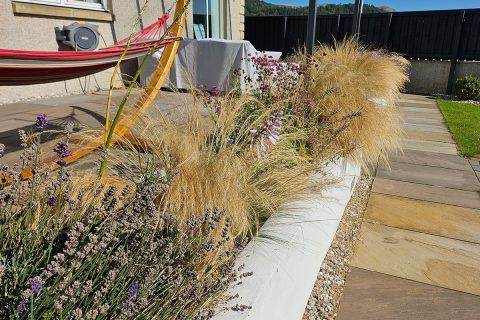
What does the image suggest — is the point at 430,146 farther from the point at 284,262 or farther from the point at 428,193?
the point at 284,262

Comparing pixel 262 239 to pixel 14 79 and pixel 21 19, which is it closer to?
pixel 14 79

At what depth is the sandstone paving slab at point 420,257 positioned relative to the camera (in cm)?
203

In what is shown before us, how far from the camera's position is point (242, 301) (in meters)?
1.20

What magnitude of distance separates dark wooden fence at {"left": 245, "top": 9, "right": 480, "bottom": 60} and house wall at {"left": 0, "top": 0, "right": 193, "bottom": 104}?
5.03 metres

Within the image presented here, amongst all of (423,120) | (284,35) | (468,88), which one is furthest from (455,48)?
(423,120)

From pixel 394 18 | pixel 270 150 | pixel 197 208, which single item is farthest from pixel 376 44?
pixel 197 208

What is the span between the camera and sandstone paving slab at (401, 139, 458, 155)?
4.58 metres

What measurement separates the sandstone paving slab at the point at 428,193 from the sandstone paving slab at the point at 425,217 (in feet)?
0.31

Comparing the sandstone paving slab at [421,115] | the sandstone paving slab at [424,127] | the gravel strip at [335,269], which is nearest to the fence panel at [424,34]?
the sandstone paving slab at [421,115]

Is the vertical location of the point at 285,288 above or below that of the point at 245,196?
below

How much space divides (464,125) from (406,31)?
6768 mm

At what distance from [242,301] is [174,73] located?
5917 millimetres

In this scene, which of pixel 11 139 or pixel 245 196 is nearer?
pixel 245 196

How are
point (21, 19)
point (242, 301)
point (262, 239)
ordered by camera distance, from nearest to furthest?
point (242, 301), point (262, 239), point (21, 19)
